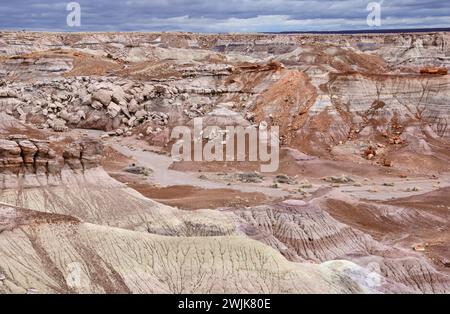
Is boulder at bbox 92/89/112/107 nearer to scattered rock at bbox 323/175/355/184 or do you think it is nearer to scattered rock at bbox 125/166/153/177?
scattered rock at bbox 125/166/153/177

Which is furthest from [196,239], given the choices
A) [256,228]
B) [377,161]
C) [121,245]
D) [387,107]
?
[387,107]

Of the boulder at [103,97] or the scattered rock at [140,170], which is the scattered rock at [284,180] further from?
the boulder at [103,97]

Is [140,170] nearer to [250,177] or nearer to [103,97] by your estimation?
[250,177]

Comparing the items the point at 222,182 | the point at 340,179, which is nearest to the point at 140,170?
the point at 222,182

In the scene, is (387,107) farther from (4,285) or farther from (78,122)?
(4,285)

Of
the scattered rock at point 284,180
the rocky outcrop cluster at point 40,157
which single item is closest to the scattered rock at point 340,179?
the scattered rock at point 284,180

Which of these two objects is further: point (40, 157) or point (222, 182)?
point (222, 182)
